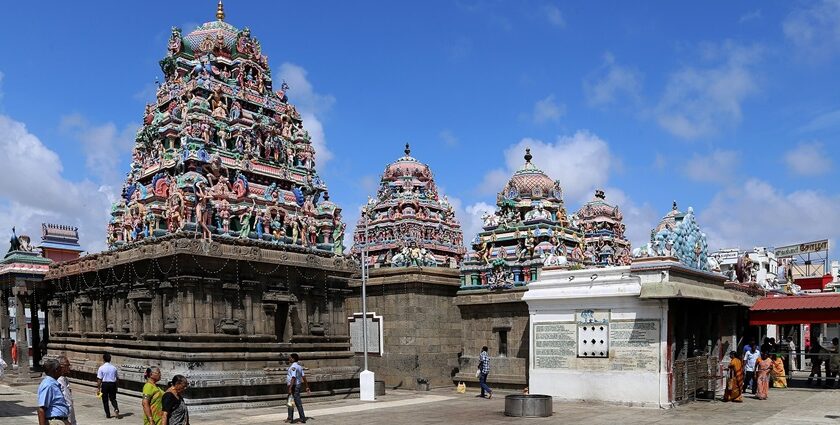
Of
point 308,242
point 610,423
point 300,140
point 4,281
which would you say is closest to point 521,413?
point 610,423

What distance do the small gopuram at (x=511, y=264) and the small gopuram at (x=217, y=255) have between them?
571 centimetres

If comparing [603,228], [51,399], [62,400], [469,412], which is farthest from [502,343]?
[603,228]

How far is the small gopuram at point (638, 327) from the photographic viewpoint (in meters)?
22.3

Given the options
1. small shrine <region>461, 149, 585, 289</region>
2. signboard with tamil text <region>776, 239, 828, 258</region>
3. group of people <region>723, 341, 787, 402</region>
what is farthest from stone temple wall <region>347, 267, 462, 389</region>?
signboard with tamil text <region>776, 239, 828, 258</region>

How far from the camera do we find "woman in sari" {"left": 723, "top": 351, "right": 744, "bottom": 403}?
74.9ft

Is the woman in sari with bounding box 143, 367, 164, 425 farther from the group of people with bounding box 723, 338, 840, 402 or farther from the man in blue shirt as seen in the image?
the group of people with bounding box 723, 338, 840, 402

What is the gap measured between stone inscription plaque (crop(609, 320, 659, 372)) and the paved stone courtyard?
4.36 feet

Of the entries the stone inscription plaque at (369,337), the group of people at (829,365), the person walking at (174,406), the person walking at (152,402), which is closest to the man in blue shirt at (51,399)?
the person walking at (174,406)

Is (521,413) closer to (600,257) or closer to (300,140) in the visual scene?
(300,140)

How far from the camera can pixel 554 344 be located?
25.1m

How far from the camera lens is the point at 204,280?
81.2 feet

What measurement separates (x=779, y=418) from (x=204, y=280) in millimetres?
17483

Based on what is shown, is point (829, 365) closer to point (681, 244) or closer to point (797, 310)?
point (797, 310)

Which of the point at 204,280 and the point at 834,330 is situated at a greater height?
the point at 204,280
